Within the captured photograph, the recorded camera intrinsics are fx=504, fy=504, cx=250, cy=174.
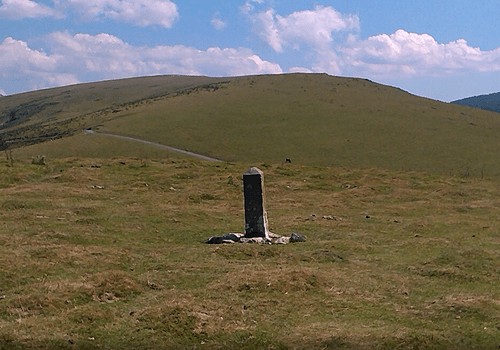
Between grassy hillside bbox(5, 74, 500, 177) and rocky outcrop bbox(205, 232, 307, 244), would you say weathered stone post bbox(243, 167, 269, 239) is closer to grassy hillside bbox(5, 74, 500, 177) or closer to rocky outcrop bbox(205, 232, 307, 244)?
rocky outcrop bbox(205, 232, 307, 244)

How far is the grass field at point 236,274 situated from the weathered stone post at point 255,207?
162 cm

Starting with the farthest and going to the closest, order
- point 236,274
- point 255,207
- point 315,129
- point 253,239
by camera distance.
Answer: point 315,129
point 255,207
point 253,239
point 236,274

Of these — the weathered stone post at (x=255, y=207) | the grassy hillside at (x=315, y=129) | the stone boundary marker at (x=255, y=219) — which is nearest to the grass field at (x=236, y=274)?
the stone boundary marker at (x=255, y=219)

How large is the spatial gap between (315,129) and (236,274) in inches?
2201

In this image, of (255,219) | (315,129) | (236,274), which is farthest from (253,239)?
(315,129)

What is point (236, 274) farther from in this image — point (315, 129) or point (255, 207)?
point (315, 129)

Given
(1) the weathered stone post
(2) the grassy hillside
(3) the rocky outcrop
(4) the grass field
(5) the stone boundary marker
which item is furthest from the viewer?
(2) the grassy hillside

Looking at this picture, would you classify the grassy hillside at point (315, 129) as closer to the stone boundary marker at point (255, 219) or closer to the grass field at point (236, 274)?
the grass field at point (236, 274)

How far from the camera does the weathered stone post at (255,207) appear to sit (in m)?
17.5

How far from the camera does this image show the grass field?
894cm

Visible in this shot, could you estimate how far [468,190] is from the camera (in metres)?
30.5

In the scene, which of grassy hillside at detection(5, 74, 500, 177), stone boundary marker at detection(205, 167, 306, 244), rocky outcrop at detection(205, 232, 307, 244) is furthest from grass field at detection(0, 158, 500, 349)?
grassy hillside at detection(5, 74, 500, 177)

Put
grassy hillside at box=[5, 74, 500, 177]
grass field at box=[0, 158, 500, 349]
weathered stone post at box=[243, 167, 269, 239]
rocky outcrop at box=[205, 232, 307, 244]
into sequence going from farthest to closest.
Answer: grassy hillside at box=[5, 74, 500, 177] < weathered stone post at box=[243, 167, 269, 239] < rocky outcrop at box=[205, 232, 307, 244] < grass field at box=[0, 158, 500, 349]

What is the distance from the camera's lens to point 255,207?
17.5 metres
